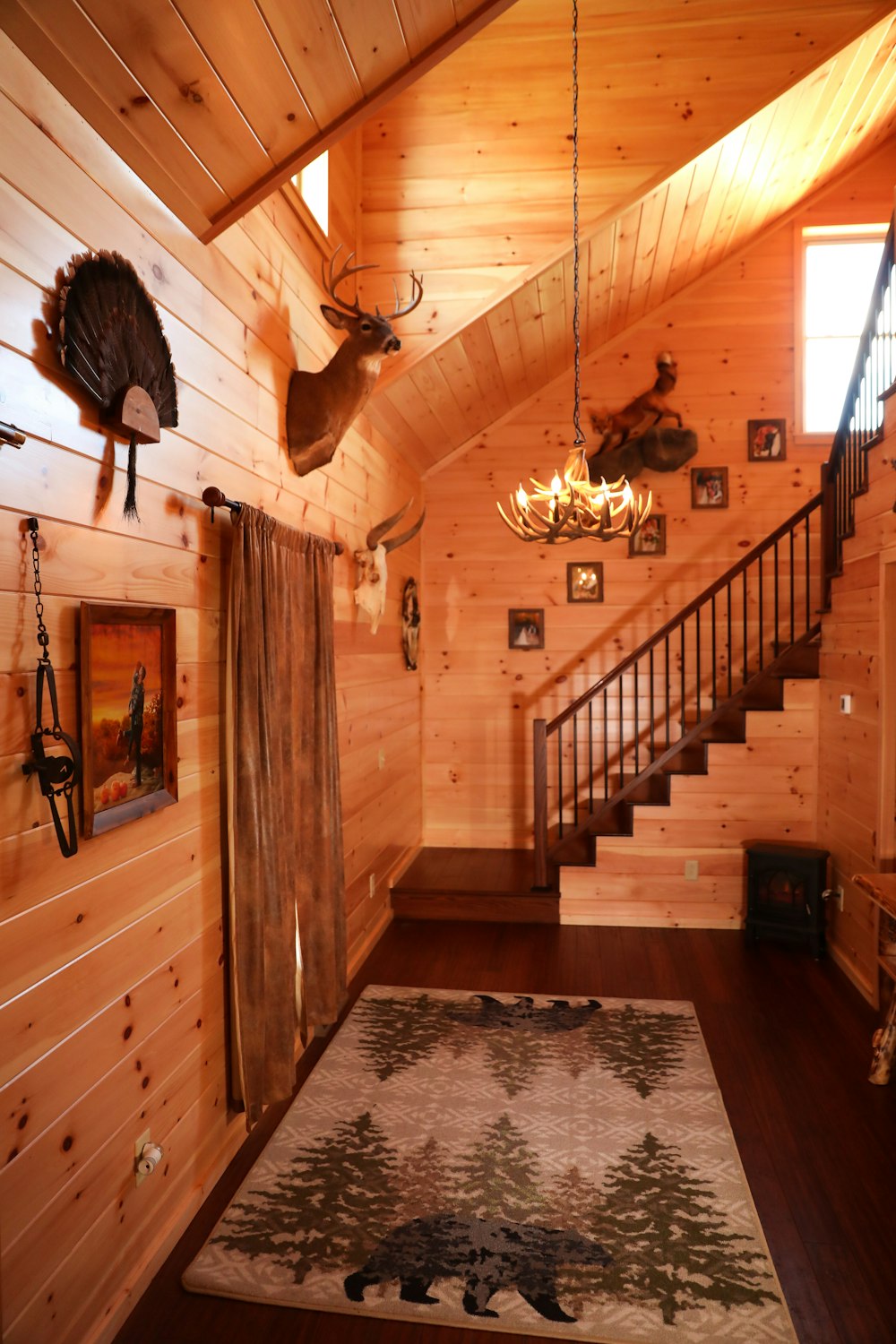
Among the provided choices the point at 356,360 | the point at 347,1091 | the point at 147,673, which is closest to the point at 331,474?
the point at 356,360

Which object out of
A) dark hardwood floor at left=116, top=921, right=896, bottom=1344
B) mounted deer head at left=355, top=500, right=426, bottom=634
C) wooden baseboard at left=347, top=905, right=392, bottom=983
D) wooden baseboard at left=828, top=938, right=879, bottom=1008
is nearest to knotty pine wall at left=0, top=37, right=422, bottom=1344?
dark hardwood floor at left=116, top=921, right=896, bottom=1344

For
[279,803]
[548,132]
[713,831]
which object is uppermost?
[548,132]

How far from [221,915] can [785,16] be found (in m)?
4.71

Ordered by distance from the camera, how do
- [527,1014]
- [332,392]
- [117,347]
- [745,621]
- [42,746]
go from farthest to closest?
[745,621] → [527,1014] → [332,392] → [117,347] → [42,746]

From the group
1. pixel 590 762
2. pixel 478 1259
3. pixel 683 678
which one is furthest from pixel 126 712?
pixel 683 678

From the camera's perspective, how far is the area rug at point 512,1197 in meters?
2.24

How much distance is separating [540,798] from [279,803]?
267 centimetres

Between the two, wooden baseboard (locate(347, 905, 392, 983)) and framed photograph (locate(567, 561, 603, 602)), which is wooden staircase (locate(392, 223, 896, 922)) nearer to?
wooden baseboard (locate(347, 905, 392, 983))

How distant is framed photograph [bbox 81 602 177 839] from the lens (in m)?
1.95

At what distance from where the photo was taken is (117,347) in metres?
2.06

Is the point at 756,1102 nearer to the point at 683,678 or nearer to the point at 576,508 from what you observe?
the point at 576,508

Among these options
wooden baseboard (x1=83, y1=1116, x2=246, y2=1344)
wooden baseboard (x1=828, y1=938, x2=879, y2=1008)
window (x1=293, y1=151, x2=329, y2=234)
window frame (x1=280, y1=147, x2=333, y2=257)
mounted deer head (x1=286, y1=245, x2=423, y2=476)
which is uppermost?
window (x1=293, y1=151, x2=329, y2=234)

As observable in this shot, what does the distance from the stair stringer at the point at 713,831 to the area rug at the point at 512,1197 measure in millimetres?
1650

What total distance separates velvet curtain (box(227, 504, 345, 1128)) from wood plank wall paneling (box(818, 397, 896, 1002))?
2574 mm
